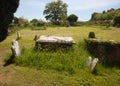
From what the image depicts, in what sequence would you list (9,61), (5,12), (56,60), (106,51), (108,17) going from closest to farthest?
(5,12)
(56,60)
(9,61)
(106,51)
(108,17)

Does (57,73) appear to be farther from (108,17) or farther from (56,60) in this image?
(108,17)

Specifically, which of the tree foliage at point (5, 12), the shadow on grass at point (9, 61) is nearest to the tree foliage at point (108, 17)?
the shadow on grass at point (9, 61)

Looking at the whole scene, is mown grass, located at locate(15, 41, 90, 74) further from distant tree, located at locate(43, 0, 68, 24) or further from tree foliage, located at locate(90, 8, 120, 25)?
distant tree, located at locate(43, 0, 68, 24)

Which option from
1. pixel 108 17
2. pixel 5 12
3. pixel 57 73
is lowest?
pixel 57 73

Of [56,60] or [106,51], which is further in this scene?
[106,51]

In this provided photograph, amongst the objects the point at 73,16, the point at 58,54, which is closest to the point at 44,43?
the point at 58,54

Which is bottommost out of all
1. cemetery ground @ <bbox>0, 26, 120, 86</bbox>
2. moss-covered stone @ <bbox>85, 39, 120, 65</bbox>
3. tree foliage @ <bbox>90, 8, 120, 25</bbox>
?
cemetery ground @ <bbox>0, 26, 120, 86</bbox>

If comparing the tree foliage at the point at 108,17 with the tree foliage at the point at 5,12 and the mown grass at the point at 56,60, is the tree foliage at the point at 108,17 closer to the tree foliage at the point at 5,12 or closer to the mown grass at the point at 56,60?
the mown grass at the point at 56,60

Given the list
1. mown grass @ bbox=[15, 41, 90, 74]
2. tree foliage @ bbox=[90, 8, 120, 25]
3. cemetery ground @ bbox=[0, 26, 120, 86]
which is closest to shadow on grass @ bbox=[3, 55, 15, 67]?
cemetery ground @ bbox=[0, 26, 120, 86]

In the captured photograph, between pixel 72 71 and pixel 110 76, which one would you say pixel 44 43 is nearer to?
pixel 72 71

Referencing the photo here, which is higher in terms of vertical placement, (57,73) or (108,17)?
(108,17)

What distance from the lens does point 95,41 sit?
11.0 meters

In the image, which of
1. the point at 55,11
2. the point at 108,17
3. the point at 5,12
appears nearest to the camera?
the point at 5,12

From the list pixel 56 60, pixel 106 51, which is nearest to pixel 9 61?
pixel 56 60
